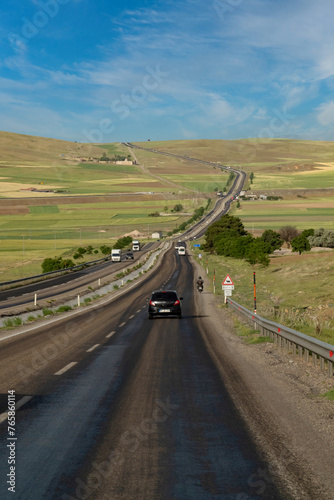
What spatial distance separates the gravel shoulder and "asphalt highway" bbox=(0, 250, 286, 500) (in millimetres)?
235

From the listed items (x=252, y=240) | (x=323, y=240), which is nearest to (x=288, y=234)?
(x=323, y=240)

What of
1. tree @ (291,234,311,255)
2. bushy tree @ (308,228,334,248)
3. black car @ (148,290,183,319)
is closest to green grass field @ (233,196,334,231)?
bushy tree @ (308,228,334,248)

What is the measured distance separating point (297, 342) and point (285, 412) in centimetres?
550

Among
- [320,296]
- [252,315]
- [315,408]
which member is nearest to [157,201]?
[320,296]

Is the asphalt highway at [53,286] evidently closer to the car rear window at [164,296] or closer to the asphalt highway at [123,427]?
the car rear window at [164,296]

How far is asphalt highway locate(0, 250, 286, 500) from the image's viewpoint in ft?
18.8

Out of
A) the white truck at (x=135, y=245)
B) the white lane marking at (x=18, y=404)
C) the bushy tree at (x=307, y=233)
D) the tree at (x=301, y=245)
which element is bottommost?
the white lane marking at (x=18, y=404)

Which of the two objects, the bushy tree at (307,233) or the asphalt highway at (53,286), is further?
the bushy tree at (307,233)

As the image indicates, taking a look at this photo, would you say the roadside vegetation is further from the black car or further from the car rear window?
the car rear window

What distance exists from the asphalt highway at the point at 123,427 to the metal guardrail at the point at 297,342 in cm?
233

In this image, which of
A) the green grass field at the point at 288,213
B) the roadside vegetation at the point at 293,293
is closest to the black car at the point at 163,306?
the roadside vegetation at the point at 293,293

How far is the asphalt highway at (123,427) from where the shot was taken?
18.8ft

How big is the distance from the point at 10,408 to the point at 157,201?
180024 millimetres

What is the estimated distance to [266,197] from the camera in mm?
183500
